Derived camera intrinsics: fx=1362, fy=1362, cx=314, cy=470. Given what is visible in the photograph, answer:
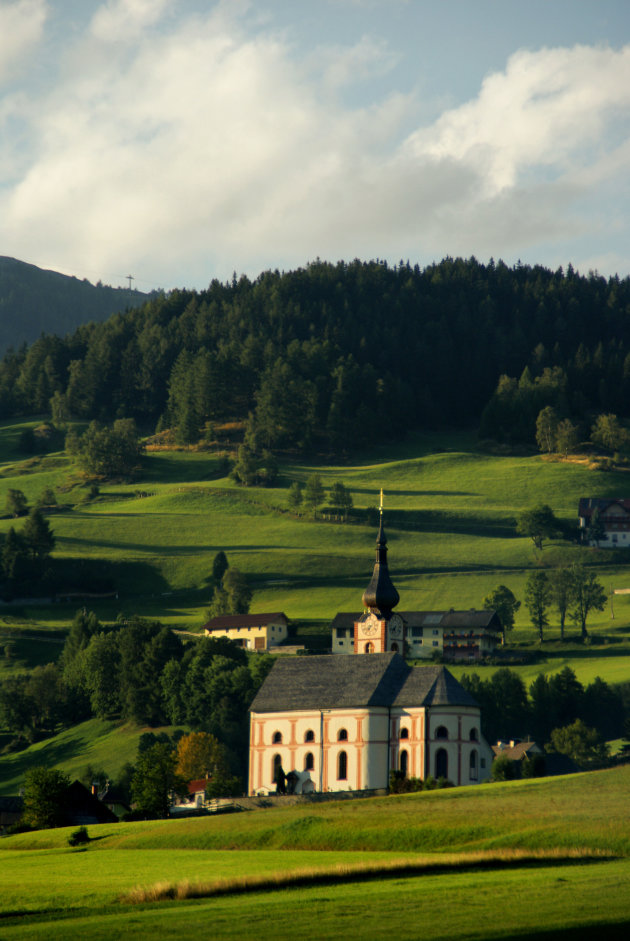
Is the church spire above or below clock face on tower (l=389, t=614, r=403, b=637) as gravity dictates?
above

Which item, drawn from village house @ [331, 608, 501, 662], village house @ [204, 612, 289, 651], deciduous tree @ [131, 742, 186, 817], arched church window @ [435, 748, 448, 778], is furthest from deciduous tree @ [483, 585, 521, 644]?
deciduous tree @ [131, 742, 186, 817]

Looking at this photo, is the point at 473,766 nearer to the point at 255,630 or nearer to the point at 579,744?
the point at 579,744

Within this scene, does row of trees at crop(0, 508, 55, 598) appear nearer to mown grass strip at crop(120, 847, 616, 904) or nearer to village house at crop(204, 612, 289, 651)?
village house at crop(204, 612, 289, 651)

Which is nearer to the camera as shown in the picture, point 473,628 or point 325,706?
point 325,706

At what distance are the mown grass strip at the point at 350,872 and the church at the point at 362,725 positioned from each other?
3882 cm

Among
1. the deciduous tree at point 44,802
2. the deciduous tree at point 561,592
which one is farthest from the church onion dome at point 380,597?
the deciduous tree at point 561,592

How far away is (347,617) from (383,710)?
3899cm

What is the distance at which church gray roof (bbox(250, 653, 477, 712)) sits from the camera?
8244cm

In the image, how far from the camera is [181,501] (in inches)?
6988

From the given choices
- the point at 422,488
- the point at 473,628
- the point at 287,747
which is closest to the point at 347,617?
the point at 473,628

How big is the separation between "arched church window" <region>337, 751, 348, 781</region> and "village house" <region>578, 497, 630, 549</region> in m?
80.0

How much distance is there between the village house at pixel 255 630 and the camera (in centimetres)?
12300

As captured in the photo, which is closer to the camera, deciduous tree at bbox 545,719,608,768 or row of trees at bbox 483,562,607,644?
deciduous tree at bbox 545,719,608,768

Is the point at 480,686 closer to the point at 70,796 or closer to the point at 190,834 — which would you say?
the point at 70,796
